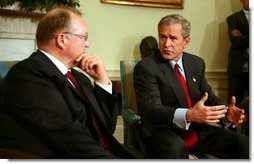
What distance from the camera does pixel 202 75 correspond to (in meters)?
1.48

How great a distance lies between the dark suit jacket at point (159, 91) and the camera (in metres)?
1.25

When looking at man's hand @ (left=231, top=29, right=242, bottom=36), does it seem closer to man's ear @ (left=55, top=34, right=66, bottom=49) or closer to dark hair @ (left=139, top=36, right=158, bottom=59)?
dark hair @ (left=139, top=36, right=158, bottom=59)

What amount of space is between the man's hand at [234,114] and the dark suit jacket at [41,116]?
0.61m

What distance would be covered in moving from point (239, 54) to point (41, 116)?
104 centimetres

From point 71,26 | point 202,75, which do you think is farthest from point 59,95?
point 202,75

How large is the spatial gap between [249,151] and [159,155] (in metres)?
0.38

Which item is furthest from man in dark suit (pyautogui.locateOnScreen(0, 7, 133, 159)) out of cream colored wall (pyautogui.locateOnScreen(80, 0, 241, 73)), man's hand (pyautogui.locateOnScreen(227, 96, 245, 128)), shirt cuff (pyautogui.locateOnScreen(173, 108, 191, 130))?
cream colored wall (pyautogui.locateOnScreen(80, 0, 241, 73))

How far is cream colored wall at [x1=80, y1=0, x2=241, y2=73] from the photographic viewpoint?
175 centimetres

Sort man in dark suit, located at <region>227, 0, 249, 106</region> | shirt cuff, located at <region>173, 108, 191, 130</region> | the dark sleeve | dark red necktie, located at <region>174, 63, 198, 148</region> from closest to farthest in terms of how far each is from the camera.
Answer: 1. the dark sleeve
2. shirt cuff, located at <region>173, 108, 191, 130</region>
3. dark red necktie, located at <region>174, 63, 198, 148</region>
4. man in dark suit, located at <region>227, 0, 249, 106</region>

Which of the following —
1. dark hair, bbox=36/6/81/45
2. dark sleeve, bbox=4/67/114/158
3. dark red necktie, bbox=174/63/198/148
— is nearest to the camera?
dark sleeve, bbox=4/67/114/158

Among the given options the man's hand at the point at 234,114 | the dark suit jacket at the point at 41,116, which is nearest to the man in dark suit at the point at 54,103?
the dark suit jacket at the point at 41,116

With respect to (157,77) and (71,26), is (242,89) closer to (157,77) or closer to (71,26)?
(157,77)

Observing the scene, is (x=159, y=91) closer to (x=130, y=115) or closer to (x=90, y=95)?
(x=130, y=115)

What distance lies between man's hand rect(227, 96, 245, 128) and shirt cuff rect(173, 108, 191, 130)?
0.68 feet
